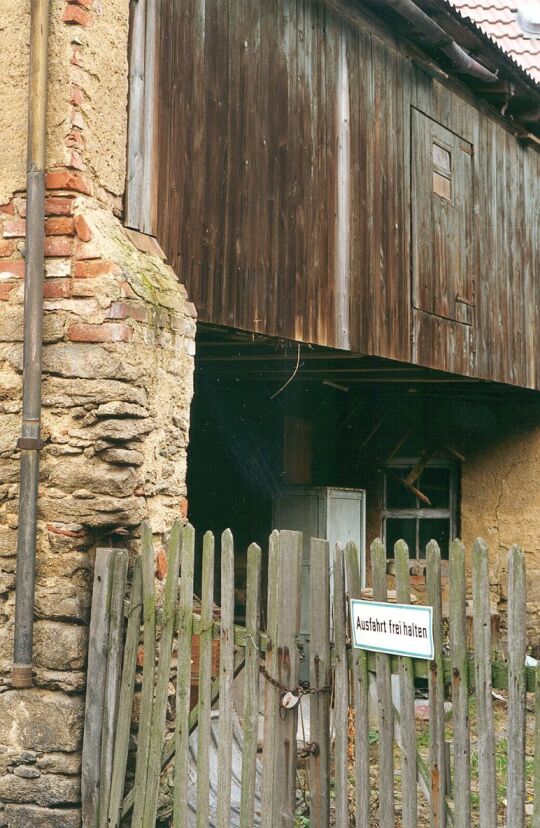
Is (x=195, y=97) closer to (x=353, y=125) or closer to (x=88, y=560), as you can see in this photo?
(x=353, y=125)

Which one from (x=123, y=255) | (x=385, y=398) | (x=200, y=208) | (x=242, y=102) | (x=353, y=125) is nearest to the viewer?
(x=123, y=255)

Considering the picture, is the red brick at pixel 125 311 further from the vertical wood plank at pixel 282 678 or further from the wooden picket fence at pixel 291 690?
the vertical wood plank at pixel 282 678

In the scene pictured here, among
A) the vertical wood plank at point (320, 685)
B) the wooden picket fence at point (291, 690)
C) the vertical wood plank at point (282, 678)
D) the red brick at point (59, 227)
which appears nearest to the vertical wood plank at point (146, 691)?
the wooden picket fence at point (291, 690)

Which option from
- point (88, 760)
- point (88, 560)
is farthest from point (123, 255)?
point (88, 760)

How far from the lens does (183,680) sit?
4121 millimetres

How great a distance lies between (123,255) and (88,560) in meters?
1.41

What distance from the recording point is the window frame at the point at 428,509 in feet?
34.9

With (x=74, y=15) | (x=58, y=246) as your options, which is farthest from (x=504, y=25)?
(x=58, y=246)

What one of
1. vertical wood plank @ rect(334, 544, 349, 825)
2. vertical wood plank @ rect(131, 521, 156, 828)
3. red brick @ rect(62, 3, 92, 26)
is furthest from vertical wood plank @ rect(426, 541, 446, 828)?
red brick @ rect(62, 3, 92, 26)

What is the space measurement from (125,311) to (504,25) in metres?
Result: 12.3

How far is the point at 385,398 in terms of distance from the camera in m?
10.7

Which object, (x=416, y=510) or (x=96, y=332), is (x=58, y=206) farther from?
(x=416, y=510)

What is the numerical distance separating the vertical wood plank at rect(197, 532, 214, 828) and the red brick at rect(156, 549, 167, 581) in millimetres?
633

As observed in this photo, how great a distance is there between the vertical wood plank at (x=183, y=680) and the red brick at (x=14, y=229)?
156cm
